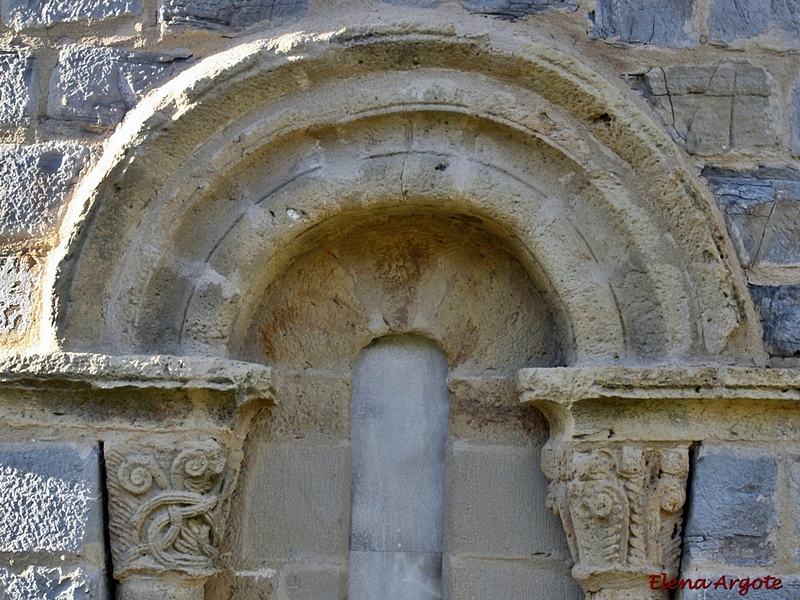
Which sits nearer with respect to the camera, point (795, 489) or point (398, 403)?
point (795, 489)

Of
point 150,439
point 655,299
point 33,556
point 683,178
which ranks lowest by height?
point 33,556

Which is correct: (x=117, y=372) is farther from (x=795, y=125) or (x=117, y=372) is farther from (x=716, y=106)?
(x=795, y=125)

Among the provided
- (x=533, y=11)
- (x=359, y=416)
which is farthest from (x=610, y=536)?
(x=533, y=11)

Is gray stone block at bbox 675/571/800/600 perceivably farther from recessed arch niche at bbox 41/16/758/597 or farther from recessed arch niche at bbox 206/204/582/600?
recessed arch niche at bbox 41/16/758/597

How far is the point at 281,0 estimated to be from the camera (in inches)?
115

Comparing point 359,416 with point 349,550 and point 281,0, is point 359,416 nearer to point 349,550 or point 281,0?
point 349,550

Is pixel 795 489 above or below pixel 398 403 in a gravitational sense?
below

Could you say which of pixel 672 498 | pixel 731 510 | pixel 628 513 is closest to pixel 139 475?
pixel 628 513

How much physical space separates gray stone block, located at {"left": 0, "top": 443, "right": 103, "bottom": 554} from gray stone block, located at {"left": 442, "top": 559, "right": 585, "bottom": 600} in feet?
3.32

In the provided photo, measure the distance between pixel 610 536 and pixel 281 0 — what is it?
173 cm

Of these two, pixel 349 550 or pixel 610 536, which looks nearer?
pixel 610 536

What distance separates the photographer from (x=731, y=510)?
8.86ft

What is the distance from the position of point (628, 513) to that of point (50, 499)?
151cm

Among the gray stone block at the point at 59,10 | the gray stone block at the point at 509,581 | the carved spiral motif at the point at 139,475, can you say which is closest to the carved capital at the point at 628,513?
the gray stone block at the point at 509,581
